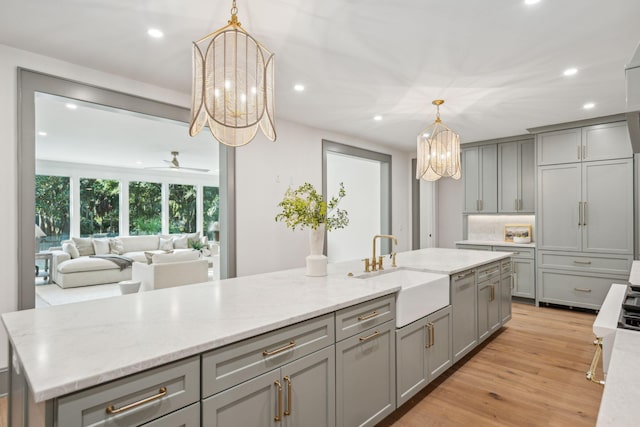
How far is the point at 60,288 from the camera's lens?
6.39 metres

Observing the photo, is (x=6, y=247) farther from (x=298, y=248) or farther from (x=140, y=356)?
(x=298, y=248)

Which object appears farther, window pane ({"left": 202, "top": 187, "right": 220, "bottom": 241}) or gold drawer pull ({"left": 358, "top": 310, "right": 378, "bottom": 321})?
window pane ({"left": 202, "top": 187, "right": 220, "bottom": 241})

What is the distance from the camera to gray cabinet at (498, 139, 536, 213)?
5.21 metres

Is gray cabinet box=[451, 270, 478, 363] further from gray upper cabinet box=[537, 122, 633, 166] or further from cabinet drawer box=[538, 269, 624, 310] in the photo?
gray upper cabinet box=[537, 122, 633, 166]

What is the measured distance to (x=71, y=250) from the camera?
6.98 metres

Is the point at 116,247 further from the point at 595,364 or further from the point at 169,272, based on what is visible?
the point at 595,364

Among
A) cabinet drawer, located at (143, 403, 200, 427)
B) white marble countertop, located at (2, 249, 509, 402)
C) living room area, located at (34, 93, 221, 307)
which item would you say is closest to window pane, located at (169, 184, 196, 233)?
living room area, located at (34, 93, 221, 307)

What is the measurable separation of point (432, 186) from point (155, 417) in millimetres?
6192

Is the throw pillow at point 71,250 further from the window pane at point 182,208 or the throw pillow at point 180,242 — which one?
the window pane at point 182,208

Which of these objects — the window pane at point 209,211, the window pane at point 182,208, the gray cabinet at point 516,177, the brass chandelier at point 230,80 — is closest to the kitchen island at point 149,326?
the brass chandelier at point 230,80

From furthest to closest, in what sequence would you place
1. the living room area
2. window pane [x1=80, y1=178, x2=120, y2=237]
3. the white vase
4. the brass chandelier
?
window pane [x1=80, y1=178, x2=120, y2=237] → the living room area → the white vase → the brass chandelier

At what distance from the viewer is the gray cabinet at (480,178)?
554 centimetres

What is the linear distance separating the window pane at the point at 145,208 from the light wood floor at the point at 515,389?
713 centimetres

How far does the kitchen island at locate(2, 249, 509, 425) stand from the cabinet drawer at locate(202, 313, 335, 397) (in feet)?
0.07
